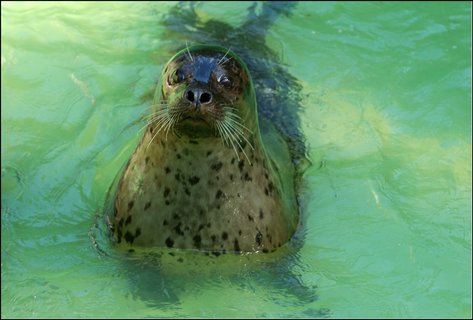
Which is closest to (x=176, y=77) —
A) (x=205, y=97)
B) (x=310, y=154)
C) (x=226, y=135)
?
(x=205, y=97)

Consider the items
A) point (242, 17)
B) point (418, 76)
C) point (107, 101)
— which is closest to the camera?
point (107, 101)

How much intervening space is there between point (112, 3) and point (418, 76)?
9.44 feet

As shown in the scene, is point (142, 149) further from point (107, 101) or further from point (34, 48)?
point (34, 48)

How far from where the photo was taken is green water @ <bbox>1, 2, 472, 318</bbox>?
16.4 ft

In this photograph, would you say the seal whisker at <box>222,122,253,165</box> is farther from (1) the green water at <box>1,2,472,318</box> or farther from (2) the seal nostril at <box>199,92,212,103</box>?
(1) the green water at <box>1,2,472,318</box>

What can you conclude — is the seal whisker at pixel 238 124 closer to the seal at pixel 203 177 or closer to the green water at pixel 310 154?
the seal at pixel 203 177

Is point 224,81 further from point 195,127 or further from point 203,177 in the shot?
point 203,177

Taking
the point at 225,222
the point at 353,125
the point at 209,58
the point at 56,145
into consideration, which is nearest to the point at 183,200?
the point at 225,222

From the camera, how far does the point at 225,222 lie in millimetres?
5047

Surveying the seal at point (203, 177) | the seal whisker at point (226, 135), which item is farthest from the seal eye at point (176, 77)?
the seal whisker at point (226, 135)

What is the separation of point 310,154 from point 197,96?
2041mm

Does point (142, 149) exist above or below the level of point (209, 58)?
below

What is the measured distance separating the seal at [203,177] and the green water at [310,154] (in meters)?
0.25

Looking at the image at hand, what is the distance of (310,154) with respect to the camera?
6457mm
